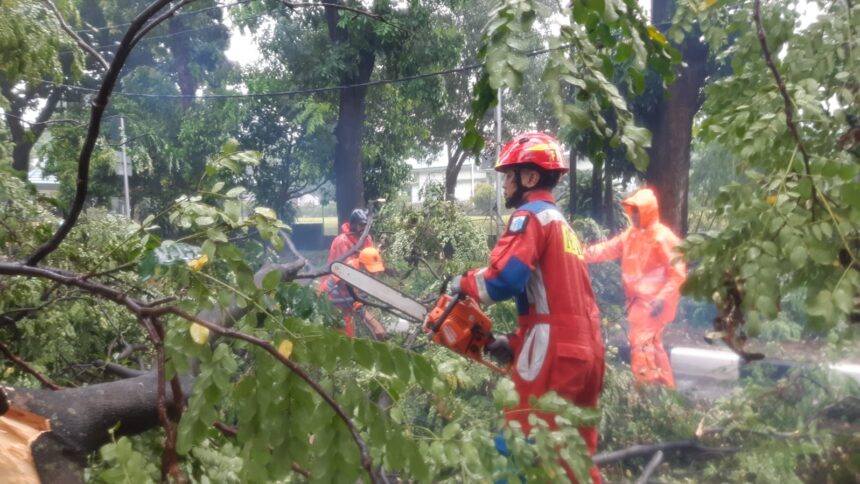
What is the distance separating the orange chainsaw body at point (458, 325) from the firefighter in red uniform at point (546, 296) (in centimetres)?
9

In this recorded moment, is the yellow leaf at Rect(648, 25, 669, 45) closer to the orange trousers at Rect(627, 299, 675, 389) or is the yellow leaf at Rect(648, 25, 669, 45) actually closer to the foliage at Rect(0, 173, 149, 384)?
the foliage at Rect(0, 173, 149, 384)

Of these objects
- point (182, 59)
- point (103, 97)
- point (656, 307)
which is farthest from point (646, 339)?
point (182, 59)

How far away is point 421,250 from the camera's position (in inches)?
232

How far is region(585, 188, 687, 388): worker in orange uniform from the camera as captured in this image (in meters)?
5.54

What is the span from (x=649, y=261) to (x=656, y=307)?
0.36 m

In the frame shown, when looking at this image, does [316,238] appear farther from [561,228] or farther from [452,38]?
[561,228]

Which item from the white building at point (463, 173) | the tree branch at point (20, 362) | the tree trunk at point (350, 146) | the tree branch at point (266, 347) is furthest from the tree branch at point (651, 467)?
the white building at point (463, 173)

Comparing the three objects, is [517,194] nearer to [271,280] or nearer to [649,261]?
[271,280]

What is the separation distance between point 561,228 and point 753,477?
1862 millimetres

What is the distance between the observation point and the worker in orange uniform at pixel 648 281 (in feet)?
18.2

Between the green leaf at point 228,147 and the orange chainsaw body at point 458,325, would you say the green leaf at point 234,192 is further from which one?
the orange chainsaw body at point 458,325

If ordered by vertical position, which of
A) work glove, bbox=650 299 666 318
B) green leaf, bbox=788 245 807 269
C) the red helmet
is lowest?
work glove, bbox=650 299 666 318

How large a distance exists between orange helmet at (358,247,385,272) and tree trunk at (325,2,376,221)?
4.21 m

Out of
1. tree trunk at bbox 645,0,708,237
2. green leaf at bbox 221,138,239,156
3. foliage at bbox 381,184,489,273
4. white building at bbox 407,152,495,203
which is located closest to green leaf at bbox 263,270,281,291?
green leaf at bbox 221,138,239,156
